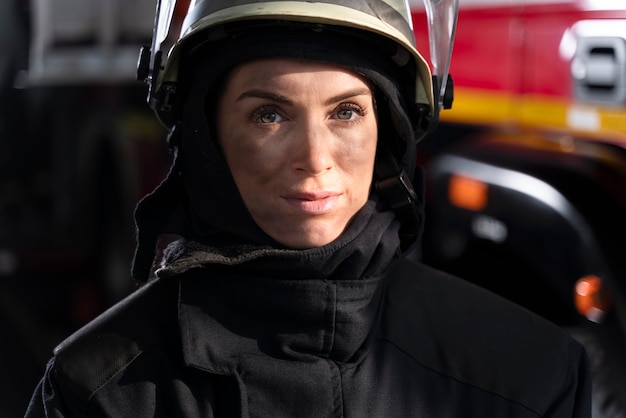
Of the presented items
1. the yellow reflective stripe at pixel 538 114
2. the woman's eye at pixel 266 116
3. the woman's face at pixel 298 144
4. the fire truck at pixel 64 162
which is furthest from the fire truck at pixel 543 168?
the fire truck at pixel 64 162

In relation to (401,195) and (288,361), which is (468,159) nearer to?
(401,195)

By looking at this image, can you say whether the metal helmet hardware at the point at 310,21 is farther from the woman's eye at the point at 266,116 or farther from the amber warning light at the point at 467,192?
the amber warning light at the point at 467,192

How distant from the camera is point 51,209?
4773 millimetres

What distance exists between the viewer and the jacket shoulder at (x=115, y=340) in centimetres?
177

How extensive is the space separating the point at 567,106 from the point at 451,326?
1.26 m

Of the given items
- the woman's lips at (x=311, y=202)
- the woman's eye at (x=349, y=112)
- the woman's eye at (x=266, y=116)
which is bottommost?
the woman's lips at (x=311, y=202)

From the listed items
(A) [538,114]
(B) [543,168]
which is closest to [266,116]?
(B) [543,168]

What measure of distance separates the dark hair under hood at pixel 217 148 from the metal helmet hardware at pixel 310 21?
3 centimetres

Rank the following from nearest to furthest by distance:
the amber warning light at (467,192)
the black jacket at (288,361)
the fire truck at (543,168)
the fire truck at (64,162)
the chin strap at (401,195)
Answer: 1. the black jacket at (288,361)
2. the chin strap at (401,195)
3. the fire truck at (543,168)
4. the amber warning light at (467,192)
5. the fire truck at (64,162)

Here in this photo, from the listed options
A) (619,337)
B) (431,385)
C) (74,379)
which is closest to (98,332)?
(74,379)

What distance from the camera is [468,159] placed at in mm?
3258

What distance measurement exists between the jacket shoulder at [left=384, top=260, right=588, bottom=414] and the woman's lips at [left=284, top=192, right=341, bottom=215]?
0.83 ft

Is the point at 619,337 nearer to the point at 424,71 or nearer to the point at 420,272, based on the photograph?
the point at 420,272

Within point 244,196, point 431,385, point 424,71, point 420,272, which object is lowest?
point 431,385
